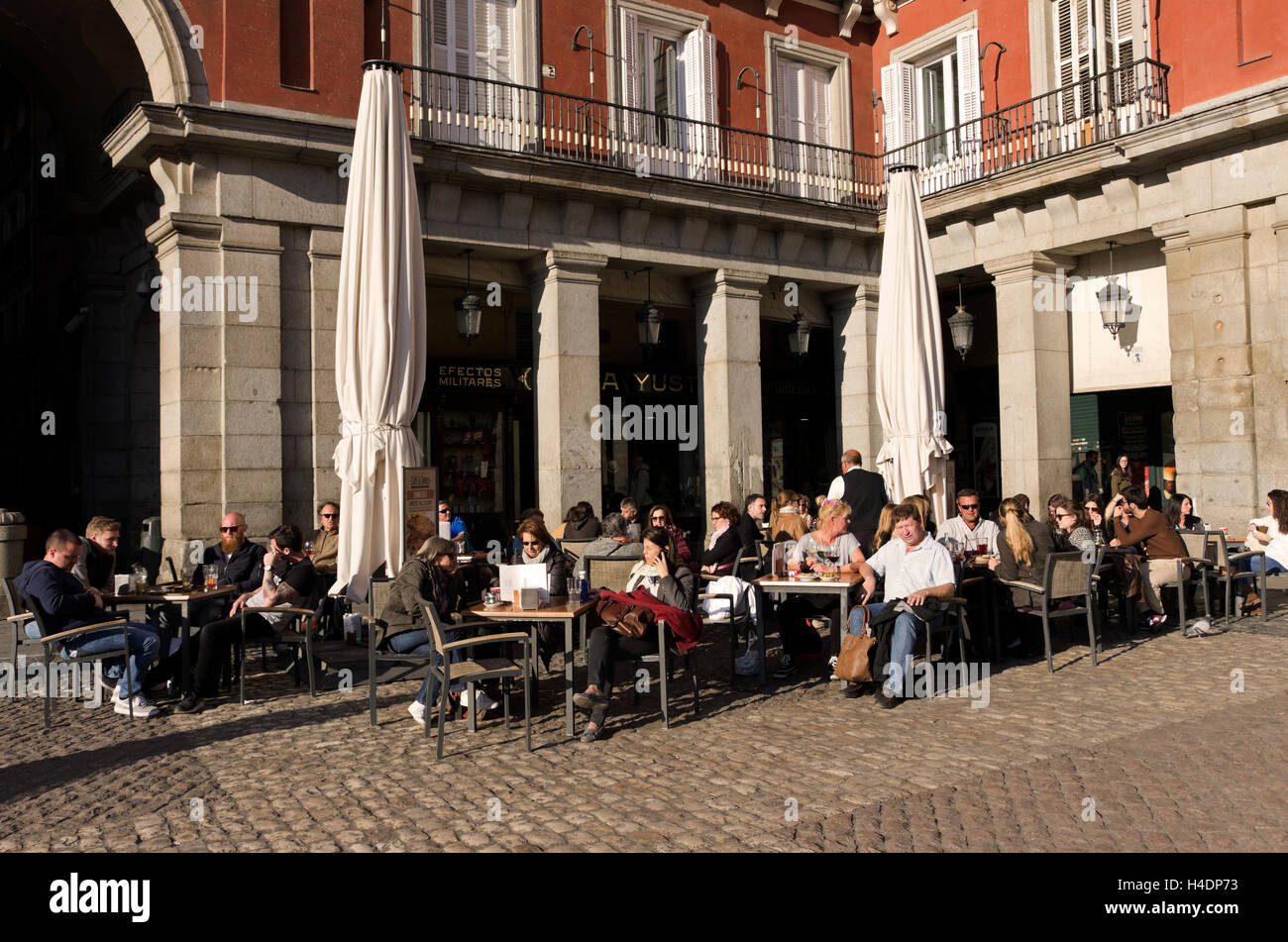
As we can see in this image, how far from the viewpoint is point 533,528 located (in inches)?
306

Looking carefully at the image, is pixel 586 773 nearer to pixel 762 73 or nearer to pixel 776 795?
pixel 776 795

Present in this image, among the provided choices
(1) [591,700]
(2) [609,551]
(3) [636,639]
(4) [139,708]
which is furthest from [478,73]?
(1) [591,700]

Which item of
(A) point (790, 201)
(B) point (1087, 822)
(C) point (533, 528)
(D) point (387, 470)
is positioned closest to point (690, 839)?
(B) point (1087, 822)

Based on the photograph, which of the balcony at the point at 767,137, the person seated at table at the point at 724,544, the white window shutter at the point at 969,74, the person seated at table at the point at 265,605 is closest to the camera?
the person seated at table at the point at 265,605

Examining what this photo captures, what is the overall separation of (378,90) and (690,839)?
274 inches

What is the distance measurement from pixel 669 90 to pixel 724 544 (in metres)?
9.57

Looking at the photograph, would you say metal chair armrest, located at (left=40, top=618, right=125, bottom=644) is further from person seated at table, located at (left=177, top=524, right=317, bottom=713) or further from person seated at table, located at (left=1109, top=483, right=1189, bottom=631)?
person seated at table, located at (left=1109, top=483, right=1189, bottom=631)

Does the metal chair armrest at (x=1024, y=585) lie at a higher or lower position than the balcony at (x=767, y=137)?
lower

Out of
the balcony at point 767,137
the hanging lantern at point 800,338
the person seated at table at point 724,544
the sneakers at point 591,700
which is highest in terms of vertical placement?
the balcony at point 767,137

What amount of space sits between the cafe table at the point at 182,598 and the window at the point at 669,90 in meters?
10.1

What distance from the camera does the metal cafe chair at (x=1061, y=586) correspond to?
8.26m

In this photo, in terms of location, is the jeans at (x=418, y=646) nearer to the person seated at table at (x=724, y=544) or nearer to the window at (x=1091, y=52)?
the person seated at table at (x=724, y=544)

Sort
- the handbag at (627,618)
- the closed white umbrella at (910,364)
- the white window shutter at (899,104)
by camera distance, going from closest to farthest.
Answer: the handbag at (627,618) → the closed white umbrella at (910,364) → the white window shutter at (899,104)

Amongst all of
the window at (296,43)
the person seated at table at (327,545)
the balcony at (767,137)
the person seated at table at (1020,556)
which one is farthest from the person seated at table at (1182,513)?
the window at (296,43)
